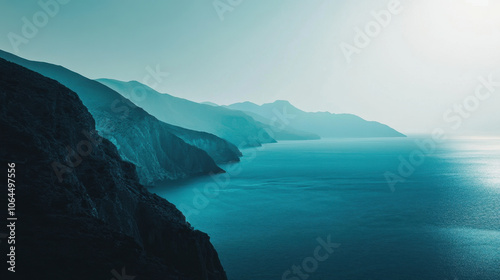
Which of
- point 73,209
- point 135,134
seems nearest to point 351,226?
point 73,209

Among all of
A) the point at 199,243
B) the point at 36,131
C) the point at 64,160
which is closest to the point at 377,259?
the point at 199,243
